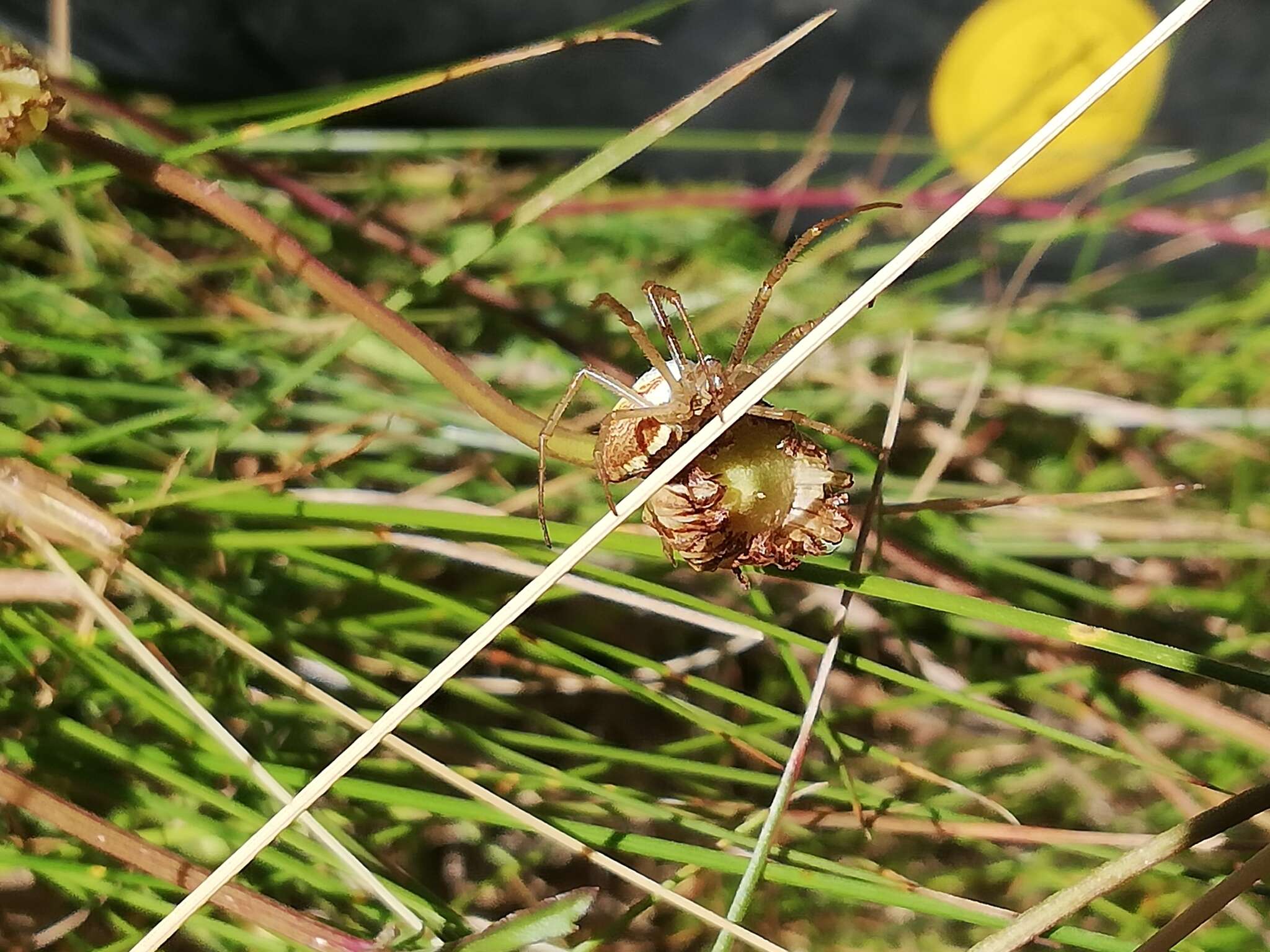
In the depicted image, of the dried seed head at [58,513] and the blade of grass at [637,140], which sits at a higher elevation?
the blade of grass at [637,140]

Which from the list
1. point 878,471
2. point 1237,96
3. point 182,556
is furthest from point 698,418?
point 1237,96

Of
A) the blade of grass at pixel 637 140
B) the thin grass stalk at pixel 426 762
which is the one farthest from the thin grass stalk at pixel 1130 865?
the blade of grass at pixel 637 140

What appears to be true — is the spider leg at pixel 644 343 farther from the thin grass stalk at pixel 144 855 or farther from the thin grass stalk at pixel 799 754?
the thin grass stalk at pixel 144 855

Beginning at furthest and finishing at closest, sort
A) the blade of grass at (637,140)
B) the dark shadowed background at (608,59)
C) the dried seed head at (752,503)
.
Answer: the dark shadowed background at (608,59)
the blade of grass at (637,140)
the dried seed head at (752,503)

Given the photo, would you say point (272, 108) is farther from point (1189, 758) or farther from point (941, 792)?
point (1189, 758)

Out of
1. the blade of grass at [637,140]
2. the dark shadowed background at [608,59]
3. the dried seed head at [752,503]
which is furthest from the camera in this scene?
the dark shadowed background at [608,59]

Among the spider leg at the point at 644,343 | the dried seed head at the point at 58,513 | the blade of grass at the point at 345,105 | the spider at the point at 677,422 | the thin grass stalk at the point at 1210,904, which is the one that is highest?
the blade of grass at the point at 345,105

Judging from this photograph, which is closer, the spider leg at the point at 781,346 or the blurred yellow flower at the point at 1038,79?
the spider leg at the point at 781,346

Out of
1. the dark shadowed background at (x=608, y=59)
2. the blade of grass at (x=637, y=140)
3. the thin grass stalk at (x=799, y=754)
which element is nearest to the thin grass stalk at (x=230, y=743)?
the thin grass stalk at (x=799, y=754)
